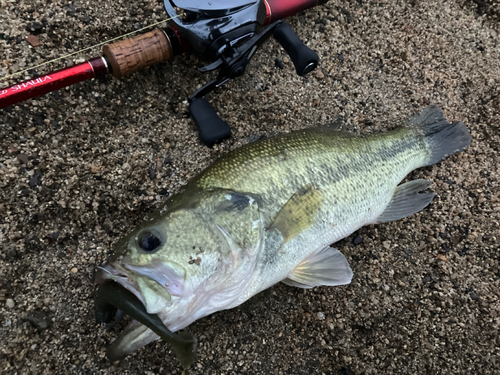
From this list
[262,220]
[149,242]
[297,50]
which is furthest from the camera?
[297,50]

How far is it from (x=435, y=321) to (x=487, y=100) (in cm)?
189

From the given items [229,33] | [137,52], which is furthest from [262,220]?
[137,52]

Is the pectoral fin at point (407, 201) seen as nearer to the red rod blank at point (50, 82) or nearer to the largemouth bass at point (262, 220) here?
the largemouth bass at point (262, 220)

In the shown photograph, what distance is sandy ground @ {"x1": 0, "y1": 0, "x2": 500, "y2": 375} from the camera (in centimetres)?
195

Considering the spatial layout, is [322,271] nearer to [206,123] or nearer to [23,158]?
[206,123]

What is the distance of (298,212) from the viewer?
71.6 inches

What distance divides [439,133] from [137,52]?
2.25 meters

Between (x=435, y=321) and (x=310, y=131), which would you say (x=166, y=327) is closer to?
(x=310, y=131)

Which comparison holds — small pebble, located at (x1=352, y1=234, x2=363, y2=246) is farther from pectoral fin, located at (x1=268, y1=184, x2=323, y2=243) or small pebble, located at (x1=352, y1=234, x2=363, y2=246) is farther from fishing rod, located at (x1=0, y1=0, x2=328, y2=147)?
fishing rod, located at (x1=0, y1=0, x2=328, y2=147)

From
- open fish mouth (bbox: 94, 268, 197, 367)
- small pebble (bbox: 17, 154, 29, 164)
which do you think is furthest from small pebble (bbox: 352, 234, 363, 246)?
small pebble (bbox: 17, 154, 29, 164)

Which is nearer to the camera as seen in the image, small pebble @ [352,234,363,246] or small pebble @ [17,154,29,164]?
small pebble @ [17,154,29,164]

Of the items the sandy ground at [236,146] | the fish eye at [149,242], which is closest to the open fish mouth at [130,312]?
the fish eye at [149,242]

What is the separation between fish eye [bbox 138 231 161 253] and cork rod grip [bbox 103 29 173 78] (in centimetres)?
109

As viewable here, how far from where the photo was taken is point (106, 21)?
2252 millimetres
